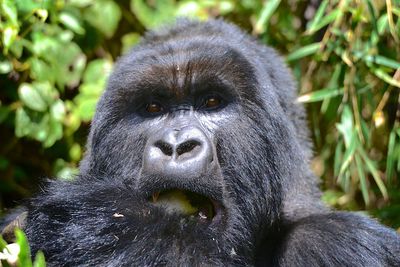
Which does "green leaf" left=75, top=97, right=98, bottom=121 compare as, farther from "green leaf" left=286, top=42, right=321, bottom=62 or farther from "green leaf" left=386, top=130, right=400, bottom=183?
"green leaf" left=386, top=130, right=400, bottom=183

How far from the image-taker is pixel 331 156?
5.30 meters

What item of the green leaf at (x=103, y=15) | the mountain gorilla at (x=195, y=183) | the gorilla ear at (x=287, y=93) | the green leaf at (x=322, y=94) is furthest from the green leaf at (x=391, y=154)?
the green leaf at (x=103, y=15)

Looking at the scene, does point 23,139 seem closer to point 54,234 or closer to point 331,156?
point 331,156

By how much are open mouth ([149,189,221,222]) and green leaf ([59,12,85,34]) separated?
2037 millimetres

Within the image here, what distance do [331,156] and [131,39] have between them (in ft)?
5.26

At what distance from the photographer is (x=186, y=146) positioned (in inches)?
119

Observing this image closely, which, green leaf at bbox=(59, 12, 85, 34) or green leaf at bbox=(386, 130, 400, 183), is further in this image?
green leaf at bbox=(59, 12, 85, 34)

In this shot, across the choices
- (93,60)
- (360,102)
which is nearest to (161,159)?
(360,102)

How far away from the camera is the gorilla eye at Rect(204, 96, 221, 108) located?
3332mm

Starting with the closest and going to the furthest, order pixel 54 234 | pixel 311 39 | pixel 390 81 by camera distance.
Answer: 1. pixel 54 234
2. pixel 390 81
3. pixel 311 39

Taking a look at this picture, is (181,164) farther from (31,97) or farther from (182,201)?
(31,97)

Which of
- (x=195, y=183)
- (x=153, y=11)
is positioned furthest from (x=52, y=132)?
(x=195, y=183)

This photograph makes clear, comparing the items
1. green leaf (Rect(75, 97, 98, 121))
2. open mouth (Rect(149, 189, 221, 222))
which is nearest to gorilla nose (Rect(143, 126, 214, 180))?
open mouth (Rect(149, 189, 221, 222))

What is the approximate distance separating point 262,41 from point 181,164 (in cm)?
163
